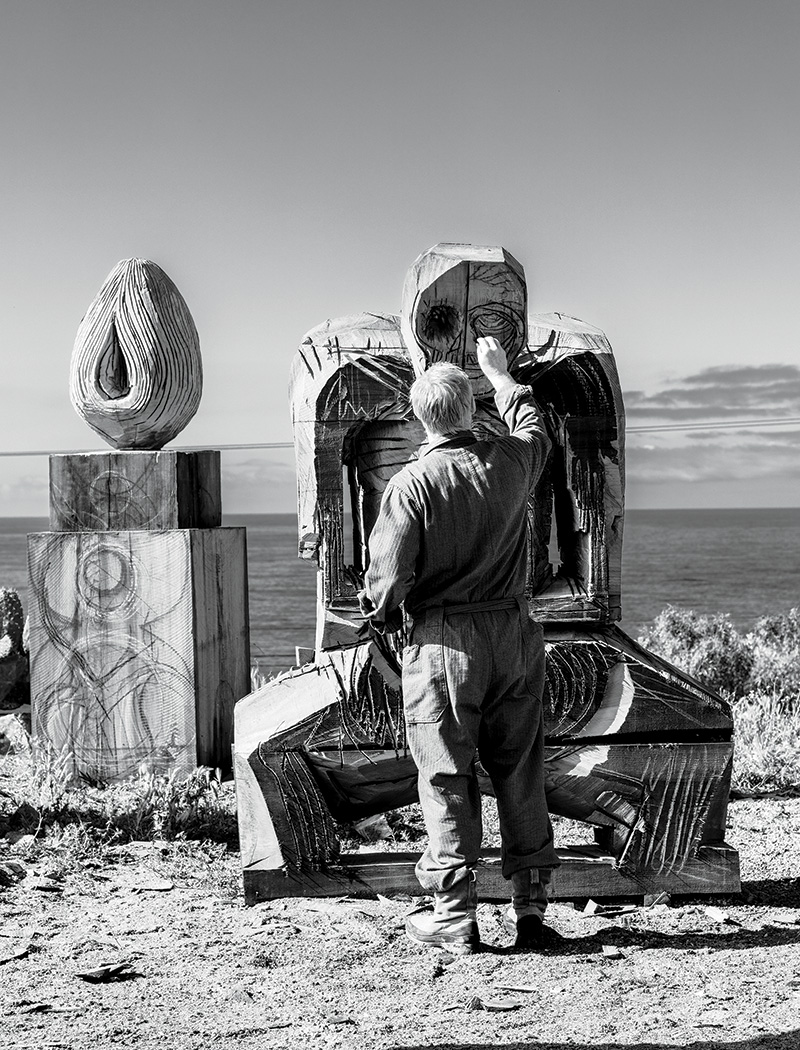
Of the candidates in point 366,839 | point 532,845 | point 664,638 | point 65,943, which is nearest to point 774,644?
point 664,638

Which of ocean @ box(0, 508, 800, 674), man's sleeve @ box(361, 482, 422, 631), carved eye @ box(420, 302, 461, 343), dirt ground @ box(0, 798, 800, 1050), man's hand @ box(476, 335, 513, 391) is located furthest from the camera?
ocean @ box(0, 508, 800, 674)

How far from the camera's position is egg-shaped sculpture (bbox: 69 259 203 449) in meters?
6.36

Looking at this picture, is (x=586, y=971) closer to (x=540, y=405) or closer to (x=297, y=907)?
(x=297, y=907)

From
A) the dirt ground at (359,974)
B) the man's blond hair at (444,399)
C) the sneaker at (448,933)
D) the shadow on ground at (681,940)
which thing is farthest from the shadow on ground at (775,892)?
the man's blond hair at (444,399)

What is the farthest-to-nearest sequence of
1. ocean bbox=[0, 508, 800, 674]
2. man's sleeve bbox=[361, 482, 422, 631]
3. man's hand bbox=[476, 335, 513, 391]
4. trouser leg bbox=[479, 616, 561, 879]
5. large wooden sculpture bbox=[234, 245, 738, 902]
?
ocean bbox=[0, 508, 800, 674], large wooden sculpture bbox=[234, 245, 738, 902], man's hand bbox=[476, 335, 513, 391], trouser leg bbox=[479, 616, 561, 879], man's sleeve bbox=[361, 482, 422, 631]

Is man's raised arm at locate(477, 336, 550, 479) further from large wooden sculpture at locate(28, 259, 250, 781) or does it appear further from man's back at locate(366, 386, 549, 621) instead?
large wooden sculpture at locate(28, 259, 250, 781)

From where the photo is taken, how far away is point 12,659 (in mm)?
7496

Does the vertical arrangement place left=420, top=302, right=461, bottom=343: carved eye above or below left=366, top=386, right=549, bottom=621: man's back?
above

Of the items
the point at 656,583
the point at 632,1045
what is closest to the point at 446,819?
the point at 632,1045

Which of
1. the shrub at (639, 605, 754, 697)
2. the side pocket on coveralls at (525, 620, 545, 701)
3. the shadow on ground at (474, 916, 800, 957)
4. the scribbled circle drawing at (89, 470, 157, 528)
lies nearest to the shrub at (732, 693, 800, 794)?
the shrub at (639, 605, 754, 697)

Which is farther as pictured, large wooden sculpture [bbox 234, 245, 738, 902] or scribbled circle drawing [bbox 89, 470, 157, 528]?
scribbled circle drawing [bbox 89, 470, 157, 528]

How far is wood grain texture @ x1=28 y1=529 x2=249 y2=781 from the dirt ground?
4.44ft

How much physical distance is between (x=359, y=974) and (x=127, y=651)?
2.97m

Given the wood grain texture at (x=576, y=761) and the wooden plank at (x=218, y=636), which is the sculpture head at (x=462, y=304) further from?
the wooden plank at (x=218, y=636)
